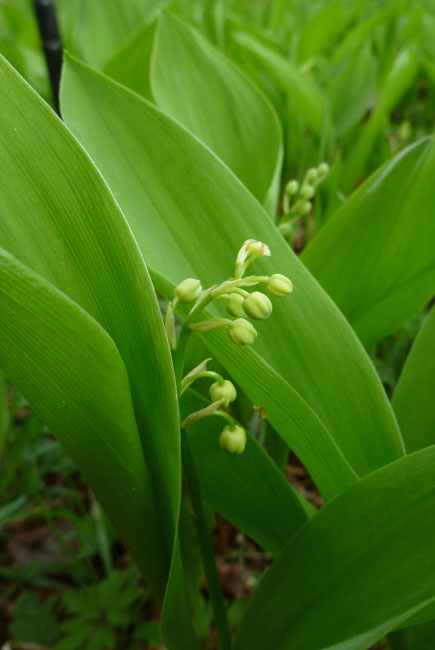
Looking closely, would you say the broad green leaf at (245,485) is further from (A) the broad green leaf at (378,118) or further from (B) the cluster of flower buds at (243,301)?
(A) the broad green leaf at (378,118)

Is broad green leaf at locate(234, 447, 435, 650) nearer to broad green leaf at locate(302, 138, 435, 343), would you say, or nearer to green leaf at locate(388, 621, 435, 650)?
green leaf at locate(388, 621, 435, 650)

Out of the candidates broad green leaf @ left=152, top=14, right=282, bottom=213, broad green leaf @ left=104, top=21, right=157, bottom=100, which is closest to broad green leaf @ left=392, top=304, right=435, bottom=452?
broad green leaf @ left=152, top=14, right=282, bottom=213

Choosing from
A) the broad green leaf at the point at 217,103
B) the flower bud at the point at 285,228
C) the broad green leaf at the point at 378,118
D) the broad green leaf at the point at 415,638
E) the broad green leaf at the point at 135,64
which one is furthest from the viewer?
the broad green leaf at the point at 378,118

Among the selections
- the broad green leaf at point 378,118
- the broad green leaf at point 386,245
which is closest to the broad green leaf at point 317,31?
the broad green leaf at point 378,118

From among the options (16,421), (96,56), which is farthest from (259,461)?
(96,56)

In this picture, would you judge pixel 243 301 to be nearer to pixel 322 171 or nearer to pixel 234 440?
pixel 234 440

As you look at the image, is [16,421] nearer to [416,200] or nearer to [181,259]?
[181,259]
